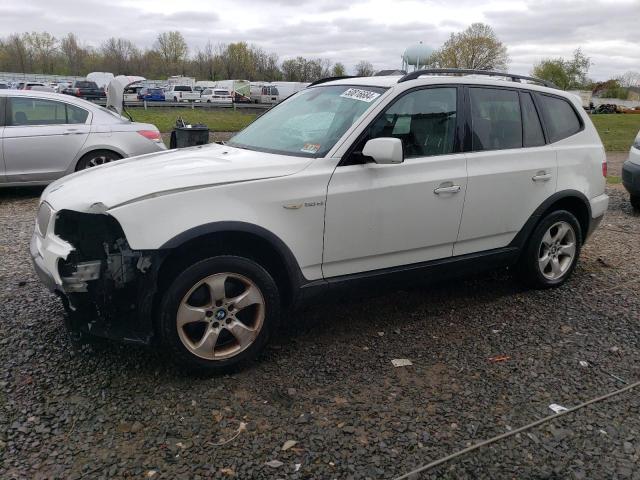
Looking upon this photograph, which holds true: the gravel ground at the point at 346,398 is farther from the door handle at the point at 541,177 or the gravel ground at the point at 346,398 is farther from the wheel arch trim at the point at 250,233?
the door handle at the point at 541,177

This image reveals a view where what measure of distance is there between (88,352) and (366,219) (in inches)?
79.8

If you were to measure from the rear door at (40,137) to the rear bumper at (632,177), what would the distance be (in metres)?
8.06

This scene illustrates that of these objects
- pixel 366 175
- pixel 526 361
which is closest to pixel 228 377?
pixel 366 175

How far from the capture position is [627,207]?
8.82 meters

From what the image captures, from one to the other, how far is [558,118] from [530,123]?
0.41 m

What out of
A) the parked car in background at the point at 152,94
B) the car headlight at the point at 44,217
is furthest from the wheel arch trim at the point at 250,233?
the parked car in background at the point at 152,94

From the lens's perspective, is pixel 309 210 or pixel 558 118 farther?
pixel 558 118

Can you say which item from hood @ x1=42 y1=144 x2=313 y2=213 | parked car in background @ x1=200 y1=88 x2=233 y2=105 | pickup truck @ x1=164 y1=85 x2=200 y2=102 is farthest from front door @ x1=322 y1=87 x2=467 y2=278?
pickup truck @ x1=164 y1=85 x2=200 y2=102

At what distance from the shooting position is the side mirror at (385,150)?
11.2 feet

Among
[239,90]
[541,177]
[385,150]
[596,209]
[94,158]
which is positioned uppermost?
[239,90]

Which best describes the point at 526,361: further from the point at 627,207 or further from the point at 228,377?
the point at 627,207

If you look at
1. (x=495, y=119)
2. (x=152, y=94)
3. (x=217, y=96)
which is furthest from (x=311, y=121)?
(x=217, y=96)

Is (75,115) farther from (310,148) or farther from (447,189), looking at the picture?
(447,189)

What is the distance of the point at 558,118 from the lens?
4801 millimetres
